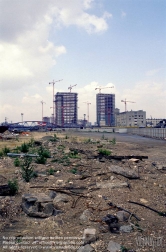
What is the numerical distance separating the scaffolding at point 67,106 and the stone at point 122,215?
448ft

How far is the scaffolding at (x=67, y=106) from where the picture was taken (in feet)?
470

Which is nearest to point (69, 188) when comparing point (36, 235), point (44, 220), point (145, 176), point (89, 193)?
point (89, 193)

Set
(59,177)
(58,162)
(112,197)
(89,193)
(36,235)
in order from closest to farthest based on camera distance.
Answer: (36,235), (112,197), (89,193), (59,177), (58,162)

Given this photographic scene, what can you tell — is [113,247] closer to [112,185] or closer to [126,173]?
[112,185]

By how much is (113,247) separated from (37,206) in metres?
1.95

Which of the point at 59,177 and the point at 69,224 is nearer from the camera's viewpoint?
the point at 69,224

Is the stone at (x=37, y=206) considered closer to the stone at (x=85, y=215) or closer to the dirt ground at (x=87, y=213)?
the dirt ground at (x=87, y=213)

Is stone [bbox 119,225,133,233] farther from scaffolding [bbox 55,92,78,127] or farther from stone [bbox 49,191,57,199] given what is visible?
scaffolding [bbox 55,92,78,127]

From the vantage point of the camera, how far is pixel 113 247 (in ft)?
12.0

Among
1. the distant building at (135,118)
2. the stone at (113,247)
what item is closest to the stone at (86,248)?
the stone at (113,247)

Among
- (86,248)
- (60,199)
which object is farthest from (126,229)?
(60,199)

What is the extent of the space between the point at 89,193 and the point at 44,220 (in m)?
1.84

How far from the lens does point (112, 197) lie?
586 centimetres

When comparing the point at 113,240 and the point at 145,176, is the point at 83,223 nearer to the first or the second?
the point at 113,240
